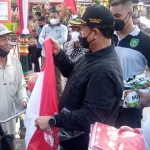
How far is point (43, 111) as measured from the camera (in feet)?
7.86

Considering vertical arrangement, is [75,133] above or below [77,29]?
below

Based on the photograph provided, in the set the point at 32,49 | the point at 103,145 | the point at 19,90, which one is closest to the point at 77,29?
the point at 19,90

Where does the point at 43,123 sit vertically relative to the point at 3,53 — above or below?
below

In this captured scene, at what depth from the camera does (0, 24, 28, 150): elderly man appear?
3.20m

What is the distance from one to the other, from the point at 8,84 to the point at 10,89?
6cm

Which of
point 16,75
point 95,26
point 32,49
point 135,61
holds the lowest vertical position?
point 32,49

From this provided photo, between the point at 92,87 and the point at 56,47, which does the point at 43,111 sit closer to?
the point at 92,87

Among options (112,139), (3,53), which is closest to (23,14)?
(3,53)

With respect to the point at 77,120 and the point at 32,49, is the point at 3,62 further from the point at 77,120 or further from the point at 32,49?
the point at 32,49

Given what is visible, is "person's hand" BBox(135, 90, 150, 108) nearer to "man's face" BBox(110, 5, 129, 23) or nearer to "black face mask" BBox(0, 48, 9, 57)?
"man's face" BBox(110, 5, 129, 23)

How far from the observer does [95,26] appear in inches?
87.2

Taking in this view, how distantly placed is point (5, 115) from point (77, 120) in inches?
53.5

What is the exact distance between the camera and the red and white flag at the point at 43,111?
2.38 m

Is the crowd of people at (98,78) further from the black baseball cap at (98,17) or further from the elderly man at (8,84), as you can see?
the elderly man at (8,84)
